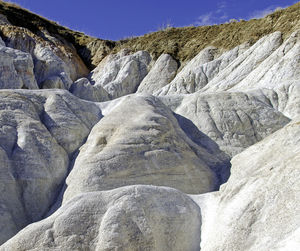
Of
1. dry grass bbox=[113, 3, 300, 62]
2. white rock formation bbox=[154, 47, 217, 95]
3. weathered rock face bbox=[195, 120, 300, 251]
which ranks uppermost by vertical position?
dry grass bbox=[113, 3, 300, 62]

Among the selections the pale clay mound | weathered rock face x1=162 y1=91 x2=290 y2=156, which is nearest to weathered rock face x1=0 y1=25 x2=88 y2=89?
the pale clay mound

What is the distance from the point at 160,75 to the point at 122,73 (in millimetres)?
2823

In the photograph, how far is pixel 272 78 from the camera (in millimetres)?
18781

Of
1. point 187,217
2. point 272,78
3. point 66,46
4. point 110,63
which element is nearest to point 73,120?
point 187,217

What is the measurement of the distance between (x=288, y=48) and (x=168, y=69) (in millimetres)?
9944

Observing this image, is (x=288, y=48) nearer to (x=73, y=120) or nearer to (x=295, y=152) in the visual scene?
(x=73, y=120)

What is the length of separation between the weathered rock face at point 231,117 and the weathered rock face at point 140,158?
1364 millimetres

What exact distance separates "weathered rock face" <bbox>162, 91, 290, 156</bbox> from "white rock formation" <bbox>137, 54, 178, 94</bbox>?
12906mm

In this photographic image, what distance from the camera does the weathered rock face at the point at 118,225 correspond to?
22.1 ft

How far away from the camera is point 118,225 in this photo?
6840mm

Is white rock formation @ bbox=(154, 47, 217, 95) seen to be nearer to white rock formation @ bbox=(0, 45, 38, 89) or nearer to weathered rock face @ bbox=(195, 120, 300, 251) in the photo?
white rock formation @ bbox=(0, 45, 38, 89)

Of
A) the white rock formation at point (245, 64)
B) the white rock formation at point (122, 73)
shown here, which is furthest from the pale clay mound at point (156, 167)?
the white rock formation at point (122, 73)

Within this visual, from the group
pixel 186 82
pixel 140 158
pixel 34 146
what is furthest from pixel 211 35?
pixel 34 146

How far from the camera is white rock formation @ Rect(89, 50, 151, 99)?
29.1m
